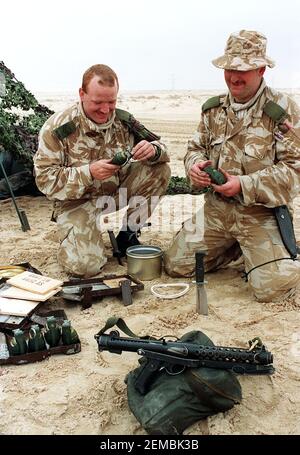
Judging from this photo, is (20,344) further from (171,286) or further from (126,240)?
(126,240)

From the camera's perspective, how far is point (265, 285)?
4172 mm

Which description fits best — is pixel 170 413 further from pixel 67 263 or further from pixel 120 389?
pixel 67 263

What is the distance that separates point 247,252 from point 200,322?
823 millimetres

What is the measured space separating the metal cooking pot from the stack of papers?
0.78 m

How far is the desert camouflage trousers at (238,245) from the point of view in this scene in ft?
13.7

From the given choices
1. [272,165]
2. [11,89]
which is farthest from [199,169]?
[11,89]

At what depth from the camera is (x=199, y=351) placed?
275 centimetres

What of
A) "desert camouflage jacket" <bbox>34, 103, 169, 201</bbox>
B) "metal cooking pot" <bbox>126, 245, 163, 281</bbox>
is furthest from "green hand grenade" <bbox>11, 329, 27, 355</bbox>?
"desert camouflage jacket" <bbox>34, 103, 169, 201</bbox>

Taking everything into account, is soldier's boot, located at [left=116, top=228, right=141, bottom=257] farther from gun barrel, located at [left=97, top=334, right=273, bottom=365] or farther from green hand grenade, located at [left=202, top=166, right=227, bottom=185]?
gun barrel, located at [left=97, top=334, right=273, bottom=365]

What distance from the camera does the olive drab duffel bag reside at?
2.66 m

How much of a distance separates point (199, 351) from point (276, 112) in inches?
87.1

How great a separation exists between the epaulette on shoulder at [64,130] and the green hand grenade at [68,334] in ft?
6.01

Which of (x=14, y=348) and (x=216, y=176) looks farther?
(x=216, y=176)

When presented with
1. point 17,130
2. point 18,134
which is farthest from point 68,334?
point 17,130
